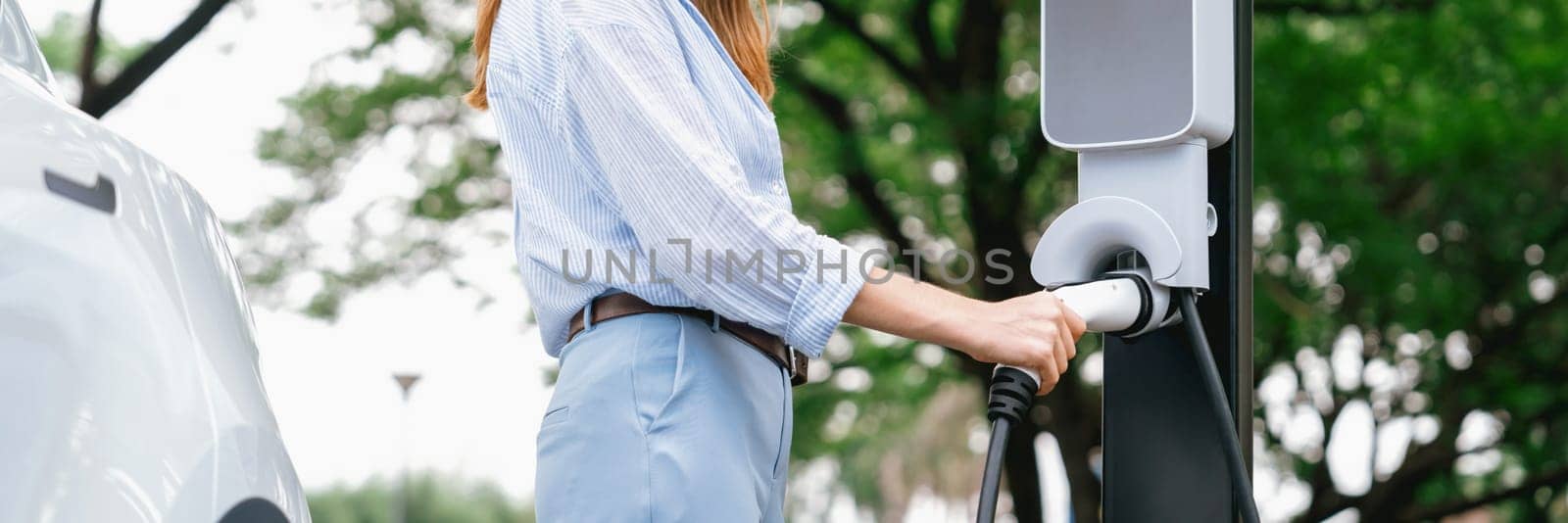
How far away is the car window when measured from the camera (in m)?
1.12

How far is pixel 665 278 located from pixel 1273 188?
21.4 feet

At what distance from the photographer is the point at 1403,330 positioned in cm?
914

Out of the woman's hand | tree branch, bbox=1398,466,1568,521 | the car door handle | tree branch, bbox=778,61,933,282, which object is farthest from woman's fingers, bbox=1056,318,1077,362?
tree branch, bbox=1398,466,1568,521

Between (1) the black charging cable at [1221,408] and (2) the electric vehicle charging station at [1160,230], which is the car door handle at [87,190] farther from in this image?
(1) the black charging cable at [1221,408]

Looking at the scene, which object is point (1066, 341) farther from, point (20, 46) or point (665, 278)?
point (20, 46)

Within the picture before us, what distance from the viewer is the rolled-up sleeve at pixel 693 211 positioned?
1351mm

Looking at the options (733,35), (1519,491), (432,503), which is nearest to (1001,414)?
(733,35)

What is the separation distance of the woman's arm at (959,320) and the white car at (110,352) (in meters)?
0.55

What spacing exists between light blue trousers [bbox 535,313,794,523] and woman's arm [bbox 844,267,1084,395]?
153mm

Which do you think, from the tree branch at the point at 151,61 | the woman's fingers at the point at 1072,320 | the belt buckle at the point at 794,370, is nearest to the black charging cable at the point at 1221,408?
the woman's fingers at the point at 1072,320

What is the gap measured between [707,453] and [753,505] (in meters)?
0.08

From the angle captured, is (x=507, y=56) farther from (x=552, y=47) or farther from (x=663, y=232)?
(x=663, y=232)

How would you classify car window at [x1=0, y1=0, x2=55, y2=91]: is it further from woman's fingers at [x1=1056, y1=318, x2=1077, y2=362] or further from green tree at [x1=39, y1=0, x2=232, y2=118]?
green tree at [x1=39, y1=0, x2=232, y2=118]

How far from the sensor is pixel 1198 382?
68.9 inches
